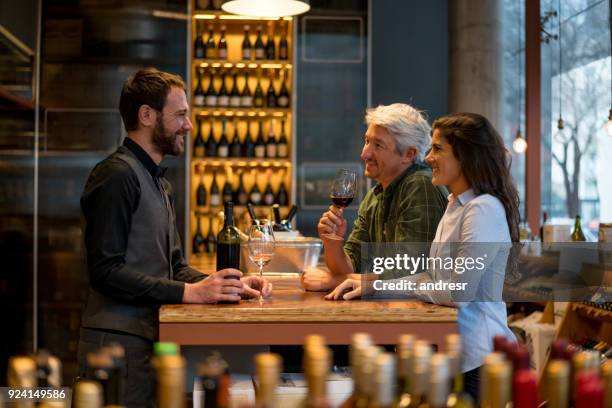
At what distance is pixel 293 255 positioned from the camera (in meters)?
3.32

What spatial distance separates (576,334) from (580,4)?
106 inches

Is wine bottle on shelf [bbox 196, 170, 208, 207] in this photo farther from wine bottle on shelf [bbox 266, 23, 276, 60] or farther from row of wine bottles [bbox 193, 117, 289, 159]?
wine bottle on shelf [bbox 266, 23, 276, 60]

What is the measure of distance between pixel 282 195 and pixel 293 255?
3.33 meters

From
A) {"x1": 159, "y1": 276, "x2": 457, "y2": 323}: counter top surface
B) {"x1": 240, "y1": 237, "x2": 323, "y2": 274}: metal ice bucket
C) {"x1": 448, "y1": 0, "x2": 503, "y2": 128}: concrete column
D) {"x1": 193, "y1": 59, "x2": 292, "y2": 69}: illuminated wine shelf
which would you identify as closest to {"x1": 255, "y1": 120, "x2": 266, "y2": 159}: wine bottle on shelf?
{"x1": 193, "y1": 59, "x2": 292, "y2": 69}: illuminated wine shelf

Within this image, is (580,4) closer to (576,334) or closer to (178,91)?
(576,334)

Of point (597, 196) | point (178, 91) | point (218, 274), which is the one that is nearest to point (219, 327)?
point (218, 274)

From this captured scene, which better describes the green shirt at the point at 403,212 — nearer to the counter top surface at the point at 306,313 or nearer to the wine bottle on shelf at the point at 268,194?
the counter top surface at the point at 306,313

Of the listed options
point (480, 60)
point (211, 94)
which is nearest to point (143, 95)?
point (211, 94)

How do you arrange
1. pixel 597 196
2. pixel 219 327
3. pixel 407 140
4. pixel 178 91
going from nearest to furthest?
pixel 219 327 < pixel 178 91 < pixel 407 140 < pixel 597 196

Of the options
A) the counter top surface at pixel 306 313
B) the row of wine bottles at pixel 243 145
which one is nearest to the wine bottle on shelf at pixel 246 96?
the row of wine bottles at pixel 243 145

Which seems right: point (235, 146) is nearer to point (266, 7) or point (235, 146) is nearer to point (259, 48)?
point (259, 48)

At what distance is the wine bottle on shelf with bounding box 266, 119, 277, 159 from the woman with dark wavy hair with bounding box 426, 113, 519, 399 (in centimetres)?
415

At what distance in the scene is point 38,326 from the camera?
6195mm

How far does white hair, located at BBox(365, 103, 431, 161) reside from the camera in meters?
2.84
